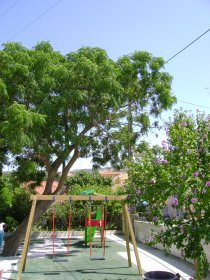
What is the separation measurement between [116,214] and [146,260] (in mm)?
7848

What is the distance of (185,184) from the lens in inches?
211

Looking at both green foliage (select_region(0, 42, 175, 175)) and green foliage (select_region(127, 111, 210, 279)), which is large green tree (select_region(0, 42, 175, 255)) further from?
green foliage (select_region(127, 111, 210, 279))

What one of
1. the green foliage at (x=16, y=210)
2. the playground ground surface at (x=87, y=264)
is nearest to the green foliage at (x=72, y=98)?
the playground ground surface at (x=87, y=264)

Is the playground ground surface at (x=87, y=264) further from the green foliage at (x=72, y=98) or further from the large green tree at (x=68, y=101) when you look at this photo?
the green foliage at (x=72, y=98)

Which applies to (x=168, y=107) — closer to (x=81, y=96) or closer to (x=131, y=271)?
(x=81, y=96)

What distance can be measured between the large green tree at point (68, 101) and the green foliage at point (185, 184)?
4.24m

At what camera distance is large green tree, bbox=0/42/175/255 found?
1009 cm

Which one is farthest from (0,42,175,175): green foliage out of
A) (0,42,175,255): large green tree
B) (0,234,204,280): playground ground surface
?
(0,234,204,280): playground ground surface

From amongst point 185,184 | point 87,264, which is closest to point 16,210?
point 87,264

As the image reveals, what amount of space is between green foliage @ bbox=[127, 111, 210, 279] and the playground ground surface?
3.00 meters

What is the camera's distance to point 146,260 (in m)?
10.7

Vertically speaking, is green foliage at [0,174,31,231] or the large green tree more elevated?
the large green tree

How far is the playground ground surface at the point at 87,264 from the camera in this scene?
28.8 feet

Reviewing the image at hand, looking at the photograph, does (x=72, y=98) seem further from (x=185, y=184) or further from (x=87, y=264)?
(x=185, y=184)
